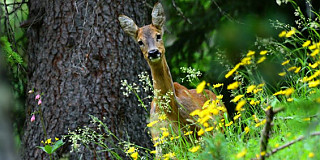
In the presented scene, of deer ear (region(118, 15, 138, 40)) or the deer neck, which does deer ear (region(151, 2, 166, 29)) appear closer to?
deer ear (region(118, 15, 138, 40))

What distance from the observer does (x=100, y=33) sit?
19.2ft

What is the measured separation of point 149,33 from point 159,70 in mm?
523

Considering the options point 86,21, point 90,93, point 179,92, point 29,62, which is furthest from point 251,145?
point 29,62

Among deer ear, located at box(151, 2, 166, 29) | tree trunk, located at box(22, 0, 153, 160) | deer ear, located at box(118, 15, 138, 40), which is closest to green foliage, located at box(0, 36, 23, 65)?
tree trunk, located at box(22, 0, 153, 160)

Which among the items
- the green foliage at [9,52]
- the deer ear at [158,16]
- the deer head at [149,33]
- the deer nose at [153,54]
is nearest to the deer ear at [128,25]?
the deer head at [149,33]

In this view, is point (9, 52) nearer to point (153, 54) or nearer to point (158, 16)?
point (153, 54)

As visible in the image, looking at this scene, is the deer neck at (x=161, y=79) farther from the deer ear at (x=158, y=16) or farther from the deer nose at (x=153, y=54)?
the deer ear at (x=158, y=16)

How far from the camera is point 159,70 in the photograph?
5297 mm

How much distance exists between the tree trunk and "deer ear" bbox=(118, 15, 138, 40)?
0.32m

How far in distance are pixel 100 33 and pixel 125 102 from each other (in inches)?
34.0

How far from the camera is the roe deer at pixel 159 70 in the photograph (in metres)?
5.12

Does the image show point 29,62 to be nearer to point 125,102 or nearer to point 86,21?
point 86,21

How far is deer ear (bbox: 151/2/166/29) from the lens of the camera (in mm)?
5568

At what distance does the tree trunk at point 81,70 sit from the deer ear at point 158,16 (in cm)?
46
